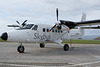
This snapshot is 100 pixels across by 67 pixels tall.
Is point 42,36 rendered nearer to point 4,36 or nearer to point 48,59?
point 4,36

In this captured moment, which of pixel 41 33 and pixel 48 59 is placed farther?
pixel 41 33

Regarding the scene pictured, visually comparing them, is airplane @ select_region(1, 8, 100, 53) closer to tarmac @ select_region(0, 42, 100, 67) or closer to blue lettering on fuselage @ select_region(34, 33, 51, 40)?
blue lettering on fuselage @ select_region(34, 33, 51, 40)

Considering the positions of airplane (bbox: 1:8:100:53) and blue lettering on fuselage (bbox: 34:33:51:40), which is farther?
blue lettering on fuselage (bbox: 34:33:51:40)

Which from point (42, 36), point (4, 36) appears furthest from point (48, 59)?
point (42, 36)

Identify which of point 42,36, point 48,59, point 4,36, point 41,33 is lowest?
point 48,59

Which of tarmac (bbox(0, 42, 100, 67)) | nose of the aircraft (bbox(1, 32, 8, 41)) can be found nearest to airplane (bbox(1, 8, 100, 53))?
nose of the aircraft (bbox(1, 32, 8, 41))

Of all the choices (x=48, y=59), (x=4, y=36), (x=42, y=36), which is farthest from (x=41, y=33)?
(x=48, y=59)

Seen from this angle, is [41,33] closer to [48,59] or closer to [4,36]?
[4,36]

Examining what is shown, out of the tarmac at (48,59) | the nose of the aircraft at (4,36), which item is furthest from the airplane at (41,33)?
the tarmac at (48,59)

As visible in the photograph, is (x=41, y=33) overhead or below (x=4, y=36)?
overhead

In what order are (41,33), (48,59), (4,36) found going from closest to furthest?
1. (48,59)
2. (4,36)
3. (41,33)

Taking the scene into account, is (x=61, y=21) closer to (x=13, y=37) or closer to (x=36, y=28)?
(x=36, y=28)

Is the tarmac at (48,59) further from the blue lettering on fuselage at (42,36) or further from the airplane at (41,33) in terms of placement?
the blue lettering on fuselage at (42,36)

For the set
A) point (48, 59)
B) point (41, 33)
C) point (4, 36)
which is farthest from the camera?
point (41, 33)
